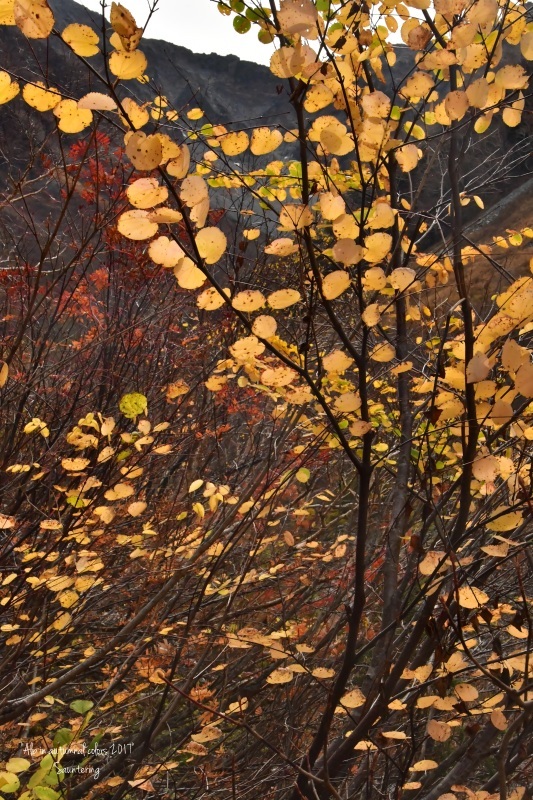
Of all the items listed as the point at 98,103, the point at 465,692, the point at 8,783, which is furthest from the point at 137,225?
the point at 8,783

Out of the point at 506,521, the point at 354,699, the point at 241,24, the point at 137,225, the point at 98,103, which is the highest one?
the point at 241,24

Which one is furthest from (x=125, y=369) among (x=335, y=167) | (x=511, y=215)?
(x=511, y=215)

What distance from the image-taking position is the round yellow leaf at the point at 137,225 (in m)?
0.92

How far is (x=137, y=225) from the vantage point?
0.93 meters

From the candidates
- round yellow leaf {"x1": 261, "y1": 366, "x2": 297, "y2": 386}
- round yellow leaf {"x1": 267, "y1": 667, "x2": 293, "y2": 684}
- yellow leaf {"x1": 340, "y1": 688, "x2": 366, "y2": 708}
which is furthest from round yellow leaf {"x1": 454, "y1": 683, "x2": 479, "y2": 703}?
round yellow leaf {"x1": 261, "y1": 366, "x2": 297, "y2": 386}

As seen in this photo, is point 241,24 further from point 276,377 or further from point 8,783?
point 8,783

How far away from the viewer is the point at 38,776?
1285 millimetres

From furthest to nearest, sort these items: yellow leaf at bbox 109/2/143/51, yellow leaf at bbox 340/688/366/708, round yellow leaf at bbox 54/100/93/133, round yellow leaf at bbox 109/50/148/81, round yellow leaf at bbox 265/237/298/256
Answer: yellow leaf at bbox 340/688/366/708, round yellow leaf at bbox 265/237/298/256, round yellow leaf at bbox 54/100/93/133, round yellow leaf at bbox 109/50/148/81, yellow leaf at bbox 109/2/143/51

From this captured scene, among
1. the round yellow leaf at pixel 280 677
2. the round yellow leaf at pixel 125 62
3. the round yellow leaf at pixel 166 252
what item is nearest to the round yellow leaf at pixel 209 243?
the round yellow leaf at pixel 166 252

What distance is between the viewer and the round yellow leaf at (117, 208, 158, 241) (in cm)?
92

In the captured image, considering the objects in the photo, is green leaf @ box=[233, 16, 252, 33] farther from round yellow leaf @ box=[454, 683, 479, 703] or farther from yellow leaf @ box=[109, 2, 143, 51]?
round yellow leaf @ box=[454, 683, 479, 703]

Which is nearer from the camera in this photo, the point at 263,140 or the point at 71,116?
the point at 71,116

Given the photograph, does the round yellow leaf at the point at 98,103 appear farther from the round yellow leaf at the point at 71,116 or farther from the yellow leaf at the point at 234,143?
the yellow leaf at the point at 234,143

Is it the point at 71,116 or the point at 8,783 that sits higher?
the point at 71,116
